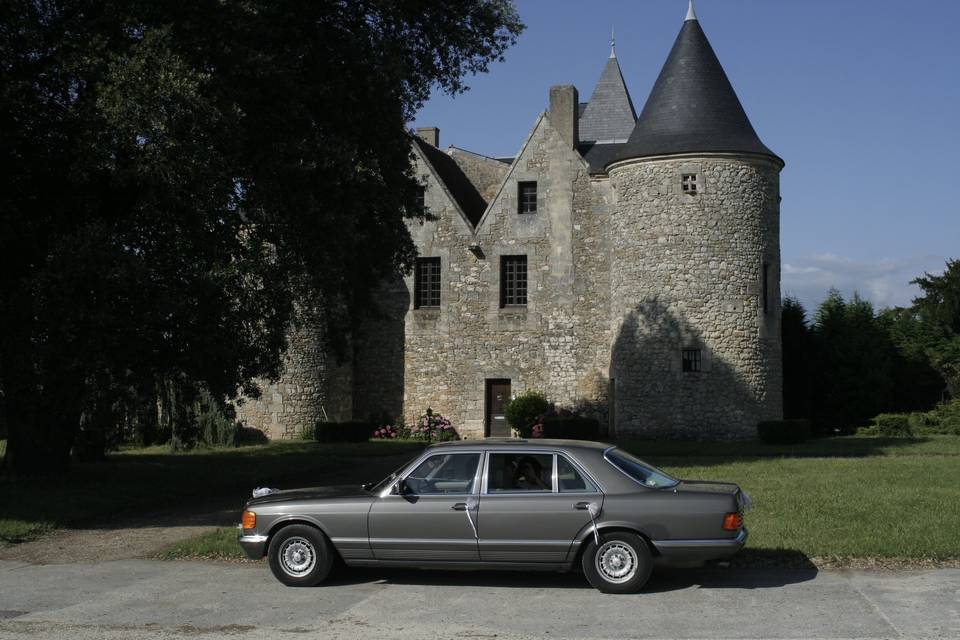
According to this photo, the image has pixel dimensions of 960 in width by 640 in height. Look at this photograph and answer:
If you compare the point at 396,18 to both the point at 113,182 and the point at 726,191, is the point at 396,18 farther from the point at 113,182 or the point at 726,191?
the point at 726,191

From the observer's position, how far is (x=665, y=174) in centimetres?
2734

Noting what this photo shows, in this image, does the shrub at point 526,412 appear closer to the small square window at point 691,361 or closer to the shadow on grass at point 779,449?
the shadow on grass at point 779,449

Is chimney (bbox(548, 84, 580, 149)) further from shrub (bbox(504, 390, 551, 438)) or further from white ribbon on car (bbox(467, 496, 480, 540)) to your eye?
white ribbon on car (bbox(467, 496, 480, 540))

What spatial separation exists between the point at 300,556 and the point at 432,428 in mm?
22135

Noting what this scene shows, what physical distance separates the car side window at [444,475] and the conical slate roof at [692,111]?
19.4 m

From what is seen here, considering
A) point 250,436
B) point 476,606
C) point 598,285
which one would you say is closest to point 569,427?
point 598,285

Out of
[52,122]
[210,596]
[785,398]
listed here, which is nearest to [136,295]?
[52,122]

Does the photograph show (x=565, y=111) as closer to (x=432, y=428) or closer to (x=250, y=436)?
(x=432, y=428)

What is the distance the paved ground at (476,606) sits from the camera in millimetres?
7688

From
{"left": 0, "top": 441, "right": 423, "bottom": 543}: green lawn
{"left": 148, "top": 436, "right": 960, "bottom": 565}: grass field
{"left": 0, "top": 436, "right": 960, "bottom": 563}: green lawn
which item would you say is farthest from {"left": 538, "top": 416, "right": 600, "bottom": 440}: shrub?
{"left": 148, "top": 436, "right": 960, "bottom": 565}: grass field

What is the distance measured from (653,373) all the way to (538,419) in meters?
3.88

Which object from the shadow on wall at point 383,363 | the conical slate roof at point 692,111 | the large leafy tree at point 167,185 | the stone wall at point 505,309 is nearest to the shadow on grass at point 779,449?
the stone wall at point 505,309

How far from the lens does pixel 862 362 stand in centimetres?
3172

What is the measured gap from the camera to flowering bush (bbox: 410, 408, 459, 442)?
31.2 metres
